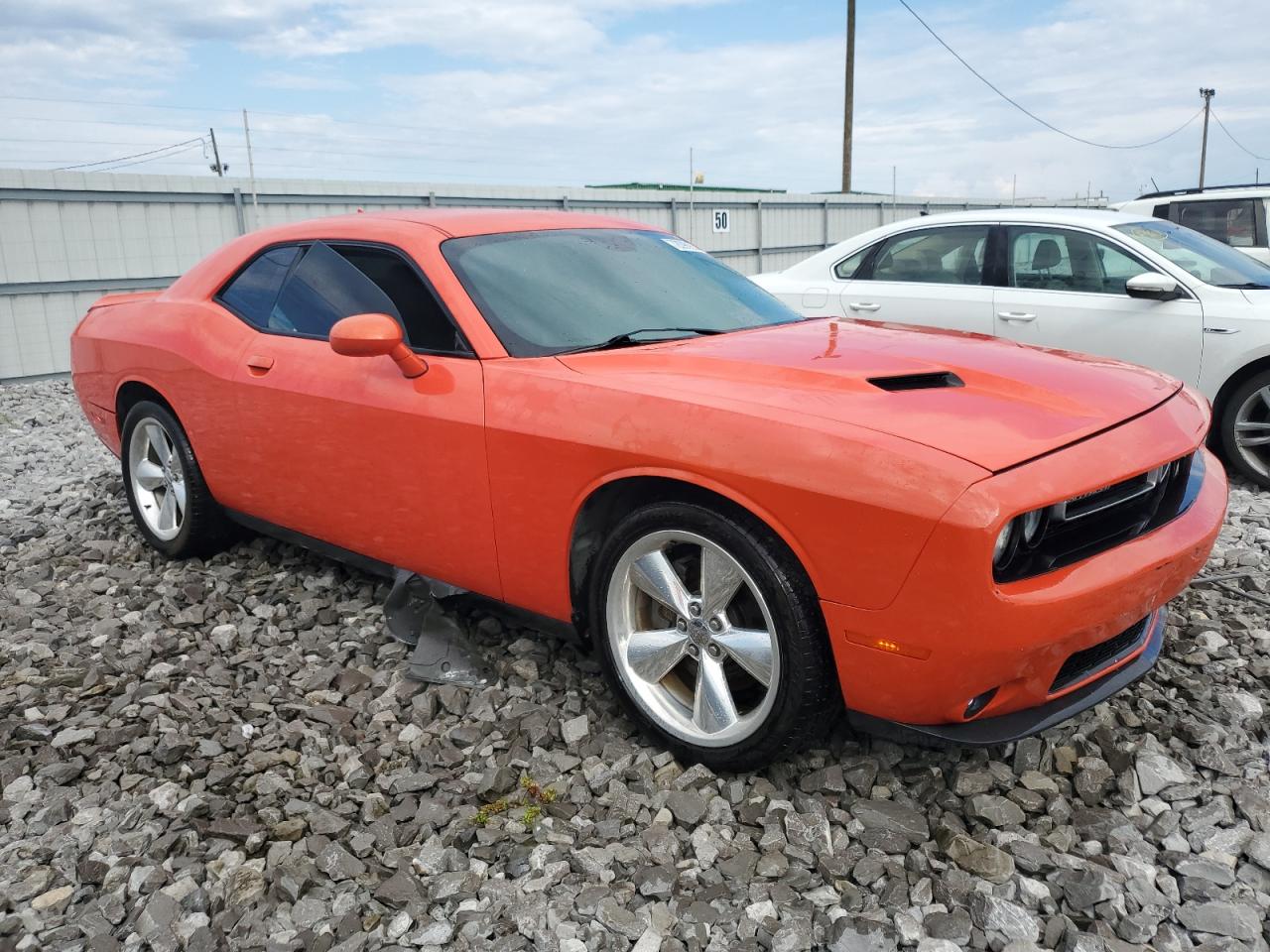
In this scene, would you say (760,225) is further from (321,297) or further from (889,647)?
(889,647)

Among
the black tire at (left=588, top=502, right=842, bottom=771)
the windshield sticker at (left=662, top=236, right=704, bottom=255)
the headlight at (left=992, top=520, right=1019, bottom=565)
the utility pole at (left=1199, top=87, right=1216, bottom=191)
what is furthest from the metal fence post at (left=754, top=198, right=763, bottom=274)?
the utility pole at (left=1199, top=87, right=1216, bottom=191)

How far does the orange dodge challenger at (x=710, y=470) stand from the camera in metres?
2.32

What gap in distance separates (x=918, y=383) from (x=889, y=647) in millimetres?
770

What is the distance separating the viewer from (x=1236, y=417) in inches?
222

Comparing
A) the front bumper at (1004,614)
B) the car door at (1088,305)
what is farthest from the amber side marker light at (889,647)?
the car door at (1088,305)

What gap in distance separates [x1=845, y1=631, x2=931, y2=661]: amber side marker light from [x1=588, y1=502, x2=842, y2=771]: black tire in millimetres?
121

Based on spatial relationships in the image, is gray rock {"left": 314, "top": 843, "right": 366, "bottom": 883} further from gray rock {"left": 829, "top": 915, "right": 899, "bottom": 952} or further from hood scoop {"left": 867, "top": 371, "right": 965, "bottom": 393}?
hood scoop {"left": 867, "top": 371, "right": 965, "bottom": 393}

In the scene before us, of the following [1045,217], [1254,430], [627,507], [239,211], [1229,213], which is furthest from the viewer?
[239,211]

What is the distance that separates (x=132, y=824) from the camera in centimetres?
275

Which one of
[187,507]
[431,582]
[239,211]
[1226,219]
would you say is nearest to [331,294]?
[431,582]

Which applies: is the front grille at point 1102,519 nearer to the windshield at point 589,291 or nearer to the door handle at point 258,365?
the windshield at point 589,291

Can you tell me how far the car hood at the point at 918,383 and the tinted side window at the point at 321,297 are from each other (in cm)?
97

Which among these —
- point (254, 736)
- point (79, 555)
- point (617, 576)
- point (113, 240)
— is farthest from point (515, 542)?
point (113, 240)

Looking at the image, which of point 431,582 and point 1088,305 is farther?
point 1088,305
